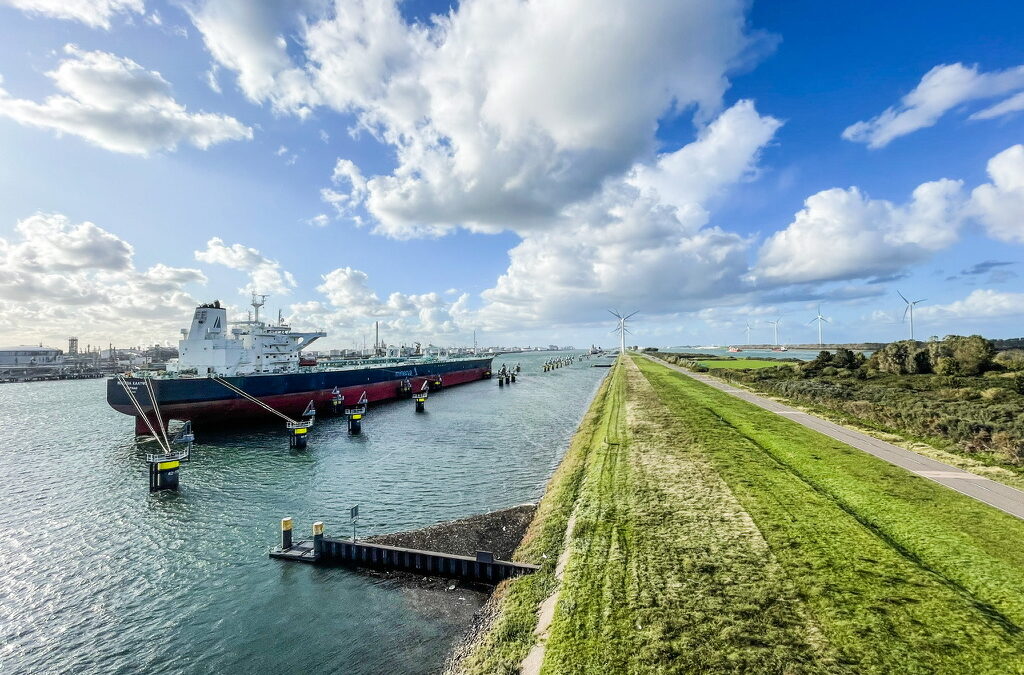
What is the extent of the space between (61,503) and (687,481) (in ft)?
103

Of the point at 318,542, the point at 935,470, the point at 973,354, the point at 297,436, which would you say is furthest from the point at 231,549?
the point at 973,354

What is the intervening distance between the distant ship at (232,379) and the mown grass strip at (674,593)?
40.5 meters

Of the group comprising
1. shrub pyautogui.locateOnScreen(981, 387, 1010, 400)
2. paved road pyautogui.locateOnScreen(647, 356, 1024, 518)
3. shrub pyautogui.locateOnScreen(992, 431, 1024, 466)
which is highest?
shrub pyautogui.locateOnScreen(981, 387, 1010, 400)

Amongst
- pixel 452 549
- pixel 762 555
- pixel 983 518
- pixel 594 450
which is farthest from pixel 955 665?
pixel 594 450

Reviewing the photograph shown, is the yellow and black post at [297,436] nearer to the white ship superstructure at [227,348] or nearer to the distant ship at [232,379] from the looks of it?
the distant ship at [232,379]

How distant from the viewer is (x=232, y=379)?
43.1 m

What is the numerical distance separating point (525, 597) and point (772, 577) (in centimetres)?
599

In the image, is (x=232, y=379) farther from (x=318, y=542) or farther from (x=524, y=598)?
(x=524, y=598)

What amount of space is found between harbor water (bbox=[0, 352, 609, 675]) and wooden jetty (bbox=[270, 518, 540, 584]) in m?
0.51

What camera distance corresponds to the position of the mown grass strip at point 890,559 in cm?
741

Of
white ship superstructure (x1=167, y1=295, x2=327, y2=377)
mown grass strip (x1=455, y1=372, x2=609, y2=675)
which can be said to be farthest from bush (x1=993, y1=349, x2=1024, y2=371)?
white ship superstructure (x1=167, y1=295, x2=327, y2=377)

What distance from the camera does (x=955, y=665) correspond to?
22.9ft

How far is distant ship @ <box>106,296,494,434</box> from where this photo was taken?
129ft

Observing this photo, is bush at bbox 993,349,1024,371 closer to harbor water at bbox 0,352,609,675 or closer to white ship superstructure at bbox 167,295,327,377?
harbor water at bbox 0,352,609,675
